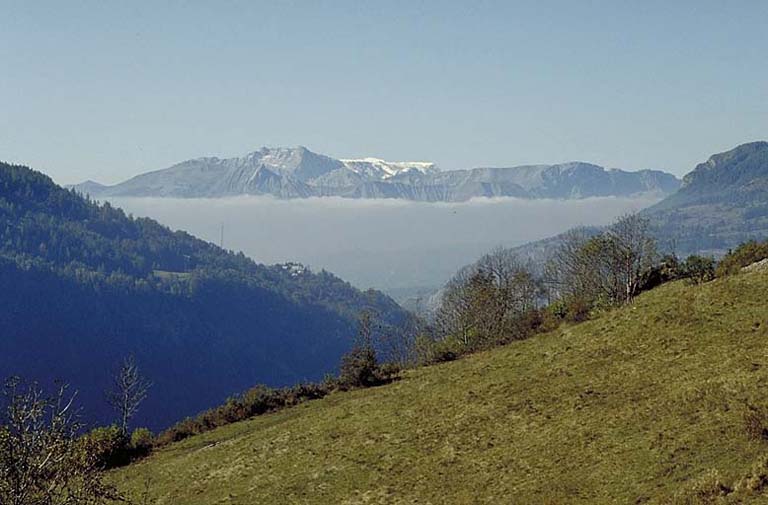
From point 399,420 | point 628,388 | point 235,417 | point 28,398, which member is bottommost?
point 235,417

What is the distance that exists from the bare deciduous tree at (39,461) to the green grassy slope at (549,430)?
14.4 meters

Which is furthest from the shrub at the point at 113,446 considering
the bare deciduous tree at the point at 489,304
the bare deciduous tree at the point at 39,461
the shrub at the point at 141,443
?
the bare deciduous tree at the point at 489,304

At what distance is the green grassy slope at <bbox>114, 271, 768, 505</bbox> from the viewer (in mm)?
28812

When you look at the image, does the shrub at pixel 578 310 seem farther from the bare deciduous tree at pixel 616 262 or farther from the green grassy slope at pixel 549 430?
the green grassy slope at pixel 549 430

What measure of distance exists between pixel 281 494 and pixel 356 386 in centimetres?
2889

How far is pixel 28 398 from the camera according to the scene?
80.0 feet

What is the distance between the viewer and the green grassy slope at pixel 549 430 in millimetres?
28812

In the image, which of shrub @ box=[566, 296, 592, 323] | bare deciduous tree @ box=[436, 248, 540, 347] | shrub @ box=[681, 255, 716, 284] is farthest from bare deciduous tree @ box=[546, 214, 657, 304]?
bare deciduous tree @ box=[436, 248, 540, 347]

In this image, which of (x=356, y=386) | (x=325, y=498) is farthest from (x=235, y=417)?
(x=325, y=498)

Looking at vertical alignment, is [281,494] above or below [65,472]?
below

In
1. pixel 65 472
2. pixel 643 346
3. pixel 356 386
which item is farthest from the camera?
pixel 356 386

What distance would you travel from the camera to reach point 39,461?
22.4 meters

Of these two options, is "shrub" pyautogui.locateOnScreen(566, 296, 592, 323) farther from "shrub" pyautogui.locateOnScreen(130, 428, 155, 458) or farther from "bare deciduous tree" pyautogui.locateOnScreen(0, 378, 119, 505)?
"bare deciduous tree" pyautogui.locateOnScreen(0, 378, 119, 505)

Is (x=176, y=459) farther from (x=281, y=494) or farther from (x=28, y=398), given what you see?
(x=28, y=398)
